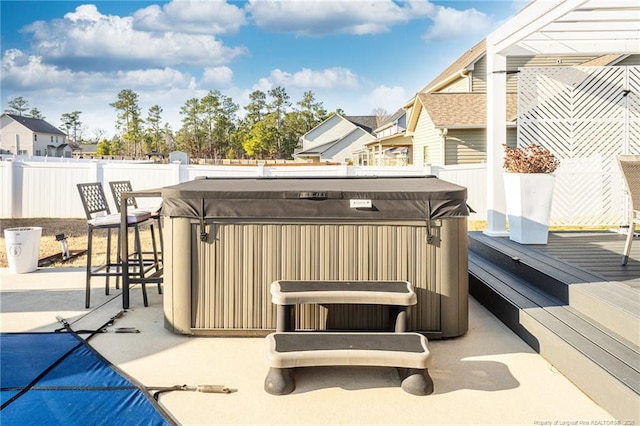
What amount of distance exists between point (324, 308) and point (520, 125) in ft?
18.6

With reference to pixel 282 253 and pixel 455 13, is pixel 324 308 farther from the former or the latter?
pixel 455 13

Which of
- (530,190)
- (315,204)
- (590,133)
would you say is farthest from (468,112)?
(315,204)

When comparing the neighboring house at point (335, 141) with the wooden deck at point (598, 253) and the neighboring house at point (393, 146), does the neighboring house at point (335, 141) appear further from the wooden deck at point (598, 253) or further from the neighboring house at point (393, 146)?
the wooden deck at point (598, 253)

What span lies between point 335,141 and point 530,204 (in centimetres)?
3255

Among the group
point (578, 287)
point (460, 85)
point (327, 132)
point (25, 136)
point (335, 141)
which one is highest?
point (25, 136)

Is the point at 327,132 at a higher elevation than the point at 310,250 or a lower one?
higher

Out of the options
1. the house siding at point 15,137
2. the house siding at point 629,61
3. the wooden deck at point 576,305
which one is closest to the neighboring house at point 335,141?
the house siding at point 629,61

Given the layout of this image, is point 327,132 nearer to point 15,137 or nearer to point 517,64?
point 517,64

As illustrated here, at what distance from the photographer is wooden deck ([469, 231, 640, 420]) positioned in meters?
2.11

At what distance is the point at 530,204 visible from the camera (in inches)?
180

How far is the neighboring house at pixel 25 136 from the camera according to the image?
43.4 metres

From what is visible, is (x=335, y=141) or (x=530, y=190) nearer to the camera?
(x=530, y=190)

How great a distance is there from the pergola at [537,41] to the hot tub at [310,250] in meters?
2.72

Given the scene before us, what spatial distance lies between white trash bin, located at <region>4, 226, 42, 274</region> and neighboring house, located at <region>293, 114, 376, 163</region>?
30259 millimetres
